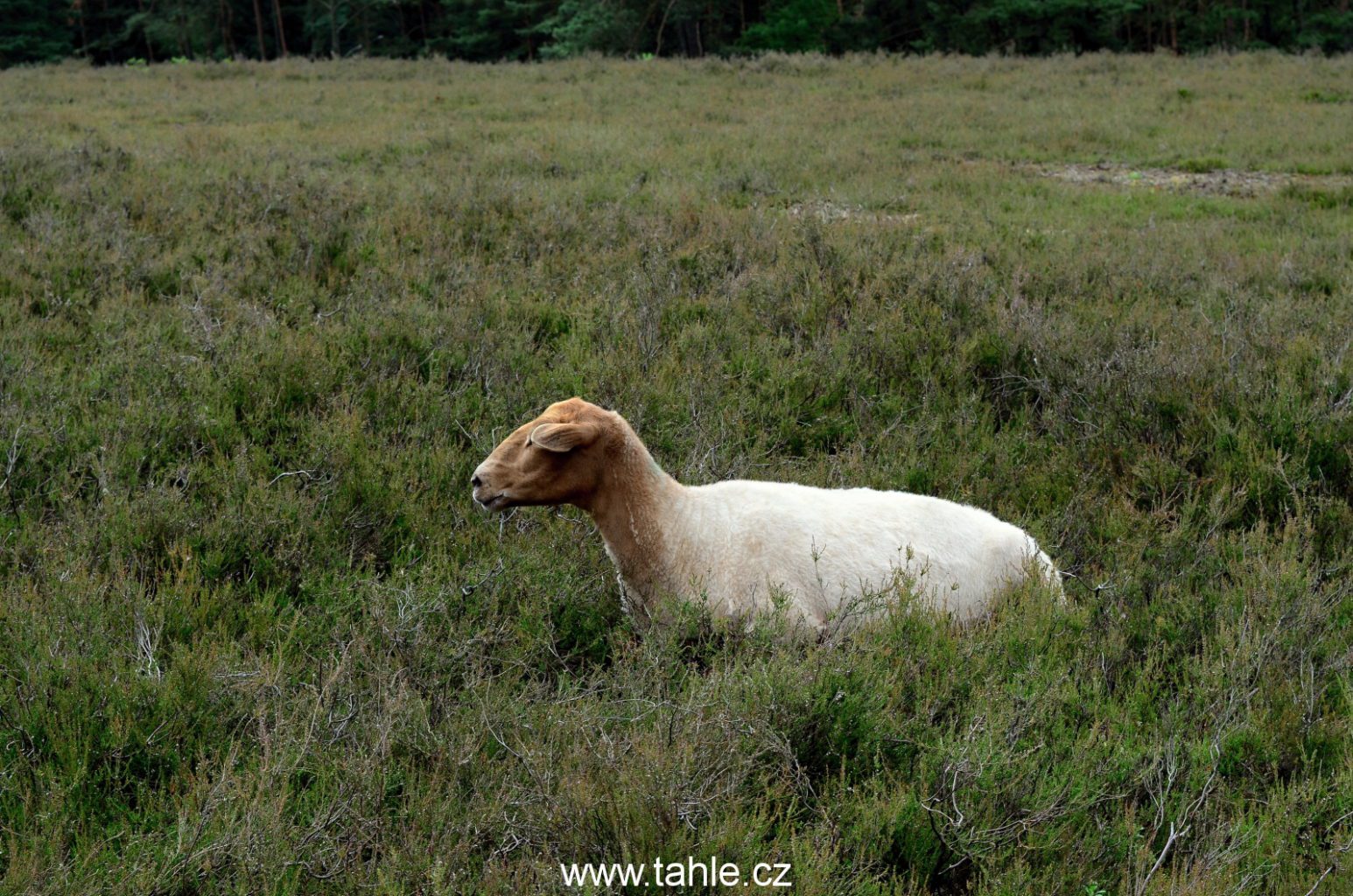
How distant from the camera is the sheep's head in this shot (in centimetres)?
439

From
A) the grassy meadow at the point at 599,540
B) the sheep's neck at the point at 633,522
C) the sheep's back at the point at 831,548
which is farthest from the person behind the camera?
the sheep's neck at the point at 633,522

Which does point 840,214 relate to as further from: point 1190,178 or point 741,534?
point 741,534

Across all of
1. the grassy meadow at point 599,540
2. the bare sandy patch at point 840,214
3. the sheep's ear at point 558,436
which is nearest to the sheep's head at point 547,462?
the sheep's ear at point 558,436

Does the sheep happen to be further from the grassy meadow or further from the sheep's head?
the grassy meadow

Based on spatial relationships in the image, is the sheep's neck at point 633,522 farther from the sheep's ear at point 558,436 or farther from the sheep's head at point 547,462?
the sheep's ear at point 558,436

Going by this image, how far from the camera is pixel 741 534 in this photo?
4.57 m

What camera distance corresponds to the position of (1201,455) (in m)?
6.12

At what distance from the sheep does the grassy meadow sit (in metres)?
0.26

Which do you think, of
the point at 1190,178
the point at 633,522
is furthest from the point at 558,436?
the point at 1190,178

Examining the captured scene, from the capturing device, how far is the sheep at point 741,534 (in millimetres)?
4418

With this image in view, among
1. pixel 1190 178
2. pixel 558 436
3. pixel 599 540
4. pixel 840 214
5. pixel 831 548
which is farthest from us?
pixel 1190 178

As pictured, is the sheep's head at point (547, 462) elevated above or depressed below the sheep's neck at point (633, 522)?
above

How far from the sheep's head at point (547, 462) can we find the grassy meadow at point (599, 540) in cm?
44

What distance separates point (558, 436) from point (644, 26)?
40.5m
